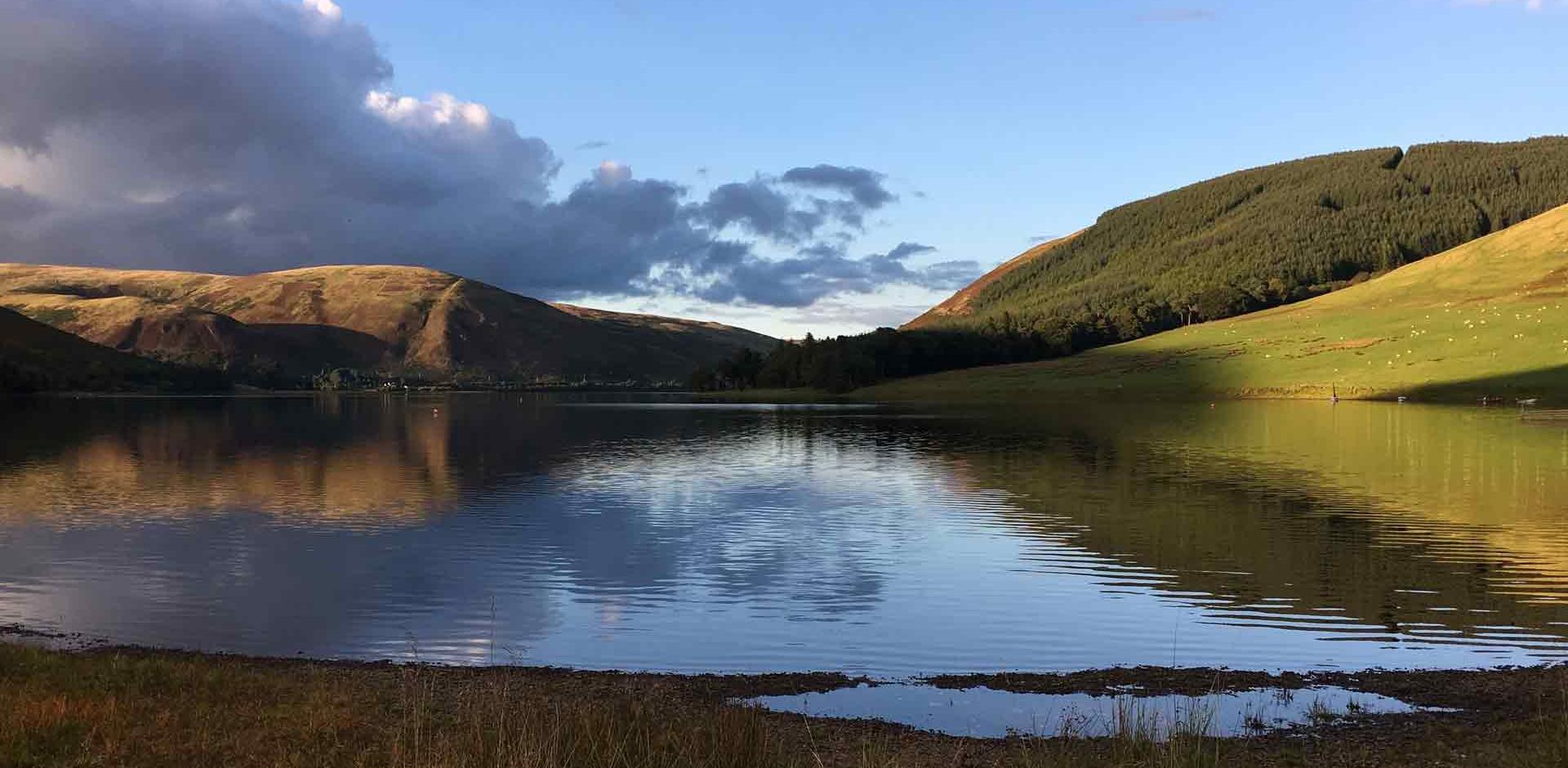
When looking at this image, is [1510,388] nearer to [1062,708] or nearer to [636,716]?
[1062,708]

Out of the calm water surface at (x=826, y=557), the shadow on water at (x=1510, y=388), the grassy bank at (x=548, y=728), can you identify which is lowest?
the calm water surface at (x=826, y=557)

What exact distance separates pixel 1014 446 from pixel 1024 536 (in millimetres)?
46860

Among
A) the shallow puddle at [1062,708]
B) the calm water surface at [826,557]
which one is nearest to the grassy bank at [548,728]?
the shallow puddle at [1062,708]

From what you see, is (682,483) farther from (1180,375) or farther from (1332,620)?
(1180,375)

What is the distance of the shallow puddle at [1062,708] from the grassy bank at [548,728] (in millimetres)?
788

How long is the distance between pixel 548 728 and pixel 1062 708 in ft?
31.7

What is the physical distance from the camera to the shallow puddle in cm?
1816

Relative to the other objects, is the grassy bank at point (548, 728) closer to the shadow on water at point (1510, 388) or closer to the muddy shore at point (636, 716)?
the muddy shore at point (636, 716)

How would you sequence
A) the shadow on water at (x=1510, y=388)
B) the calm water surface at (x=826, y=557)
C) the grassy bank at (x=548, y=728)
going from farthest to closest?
the shadow on water at (x=1510, y=388), the calm water surface at (x=826, y=557), the grassy bank at (x=548, y=728)

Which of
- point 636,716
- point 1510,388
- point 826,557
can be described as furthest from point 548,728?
point 1510,388

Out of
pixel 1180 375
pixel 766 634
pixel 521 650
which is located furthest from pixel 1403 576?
pixel 1180 375

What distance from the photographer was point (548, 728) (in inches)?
588

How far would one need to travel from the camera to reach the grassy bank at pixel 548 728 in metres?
14.2

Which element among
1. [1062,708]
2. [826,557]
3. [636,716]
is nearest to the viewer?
[636,716]
